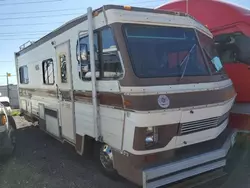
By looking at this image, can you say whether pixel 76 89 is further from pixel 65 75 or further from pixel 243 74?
pixel 243 74

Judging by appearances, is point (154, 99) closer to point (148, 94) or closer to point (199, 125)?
point (148, 94)

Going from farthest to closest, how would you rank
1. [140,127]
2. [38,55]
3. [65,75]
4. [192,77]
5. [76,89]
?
1. [38,55]
2. [65,75]
3. [76,89]
4. [192,77]
5. [140,127]

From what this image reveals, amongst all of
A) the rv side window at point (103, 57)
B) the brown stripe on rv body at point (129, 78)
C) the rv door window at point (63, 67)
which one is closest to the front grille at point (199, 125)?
the brown stripe on rv body at point (129, 78)

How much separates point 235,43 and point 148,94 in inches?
127

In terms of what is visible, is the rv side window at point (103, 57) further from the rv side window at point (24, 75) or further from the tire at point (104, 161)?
the rv side window at point (24, 75)

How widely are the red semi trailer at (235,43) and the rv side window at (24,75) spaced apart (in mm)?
5363

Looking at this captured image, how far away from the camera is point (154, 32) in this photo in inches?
141

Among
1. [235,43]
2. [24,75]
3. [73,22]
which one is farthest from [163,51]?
[24,75]

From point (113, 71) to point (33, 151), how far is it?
11.9 ft

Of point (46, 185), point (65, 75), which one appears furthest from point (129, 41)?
point (46, 185)

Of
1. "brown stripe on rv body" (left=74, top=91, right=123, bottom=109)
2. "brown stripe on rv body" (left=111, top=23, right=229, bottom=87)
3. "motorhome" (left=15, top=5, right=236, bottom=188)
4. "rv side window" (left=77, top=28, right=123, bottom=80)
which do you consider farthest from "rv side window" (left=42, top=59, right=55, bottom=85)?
"brown stripe on rv body" (left=111, top=23, right=229, bottom=87)

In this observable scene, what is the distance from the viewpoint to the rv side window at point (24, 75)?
8017 mm

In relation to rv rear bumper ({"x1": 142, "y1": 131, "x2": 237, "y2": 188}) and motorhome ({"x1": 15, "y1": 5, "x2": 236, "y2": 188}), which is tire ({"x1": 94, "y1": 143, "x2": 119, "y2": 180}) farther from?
rv rear bumper ({"x1": 142, "y1": 131, "x2": 237, "y2": 188})

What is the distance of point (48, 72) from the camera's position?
19.6 feet
